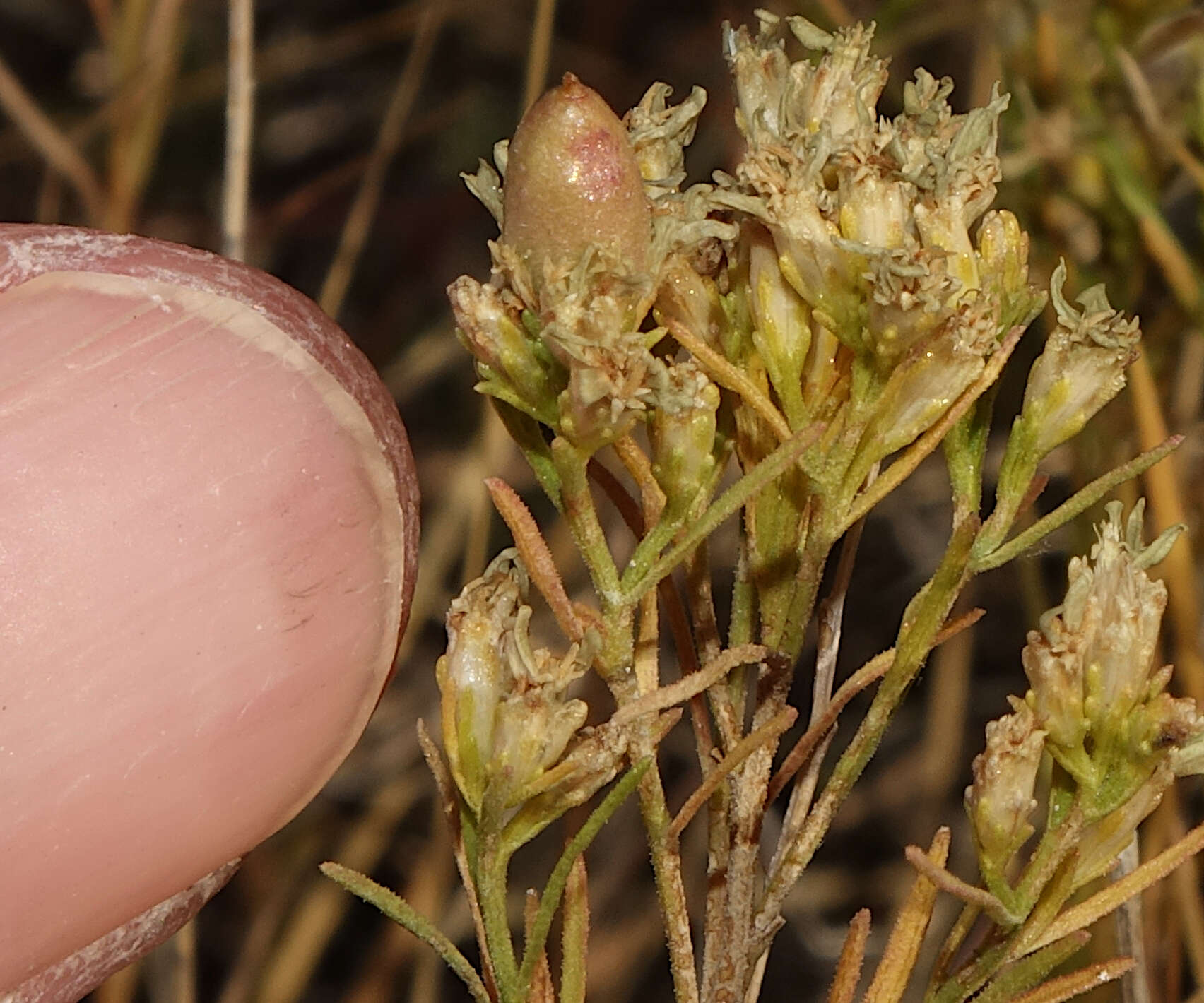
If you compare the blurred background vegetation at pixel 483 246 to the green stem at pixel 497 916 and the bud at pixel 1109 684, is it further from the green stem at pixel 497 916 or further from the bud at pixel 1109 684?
the green stem at pixel 497 916

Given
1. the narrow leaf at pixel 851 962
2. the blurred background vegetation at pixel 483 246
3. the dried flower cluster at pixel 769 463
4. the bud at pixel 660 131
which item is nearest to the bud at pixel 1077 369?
the dried flower cluster at pixel 769 463

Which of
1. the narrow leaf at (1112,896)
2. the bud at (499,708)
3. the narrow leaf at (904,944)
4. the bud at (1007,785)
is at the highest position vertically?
the bud at (499,708)

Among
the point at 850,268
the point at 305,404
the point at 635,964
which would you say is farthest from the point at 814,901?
the point at 850,268

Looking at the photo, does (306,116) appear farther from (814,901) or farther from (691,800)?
(691,800)

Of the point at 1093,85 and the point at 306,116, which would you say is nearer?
the point at 1093,85

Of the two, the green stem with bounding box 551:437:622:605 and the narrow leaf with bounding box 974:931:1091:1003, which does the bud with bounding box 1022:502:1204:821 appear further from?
the green stem with bounding box 551:437:622:605

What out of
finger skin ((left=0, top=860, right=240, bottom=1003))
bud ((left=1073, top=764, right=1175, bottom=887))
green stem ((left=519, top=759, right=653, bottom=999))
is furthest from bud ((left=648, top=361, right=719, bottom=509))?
finger skin ((left=0, top=860, right=240, bottom=1003))

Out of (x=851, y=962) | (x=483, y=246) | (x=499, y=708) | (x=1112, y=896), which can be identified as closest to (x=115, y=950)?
(x=499, y=708)
